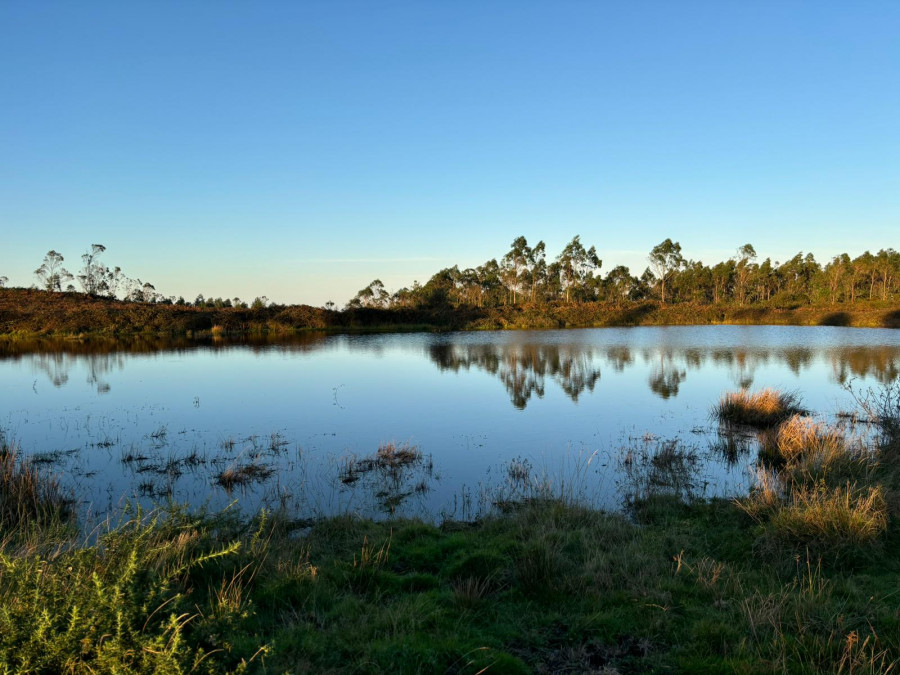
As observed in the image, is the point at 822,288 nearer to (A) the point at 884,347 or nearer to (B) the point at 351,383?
(A) the point at 884,347

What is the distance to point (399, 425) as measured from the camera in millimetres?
14836

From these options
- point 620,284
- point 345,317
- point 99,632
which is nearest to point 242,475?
point 99,632

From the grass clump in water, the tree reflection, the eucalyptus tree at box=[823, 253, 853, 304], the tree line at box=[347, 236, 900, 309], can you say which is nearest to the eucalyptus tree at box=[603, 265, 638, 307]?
the tree line at box=[347, 236, 900, 309]

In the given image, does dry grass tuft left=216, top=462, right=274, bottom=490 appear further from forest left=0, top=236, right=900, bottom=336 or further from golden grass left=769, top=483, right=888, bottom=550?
forest left=0, top=236, right=900, bottom=336

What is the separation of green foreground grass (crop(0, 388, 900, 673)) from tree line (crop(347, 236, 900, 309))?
7457 cm

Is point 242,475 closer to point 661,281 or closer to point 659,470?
point 659,470

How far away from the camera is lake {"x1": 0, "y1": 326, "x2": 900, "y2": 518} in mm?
9516

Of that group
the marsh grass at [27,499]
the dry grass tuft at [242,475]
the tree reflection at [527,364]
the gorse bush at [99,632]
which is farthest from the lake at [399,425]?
the gorse bush at [99,632]

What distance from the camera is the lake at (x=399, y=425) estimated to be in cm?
952

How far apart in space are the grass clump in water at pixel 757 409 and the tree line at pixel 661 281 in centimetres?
6758

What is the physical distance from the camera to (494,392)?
64.3 ft

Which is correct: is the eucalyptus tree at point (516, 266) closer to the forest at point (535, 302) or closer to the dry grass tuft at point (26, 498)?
the forest at point (535, 302)

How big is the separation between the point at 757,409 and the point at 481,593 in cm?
1214

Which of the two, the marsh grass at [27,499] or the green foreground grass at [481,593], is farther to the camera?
the marsh grass at [27,499]
